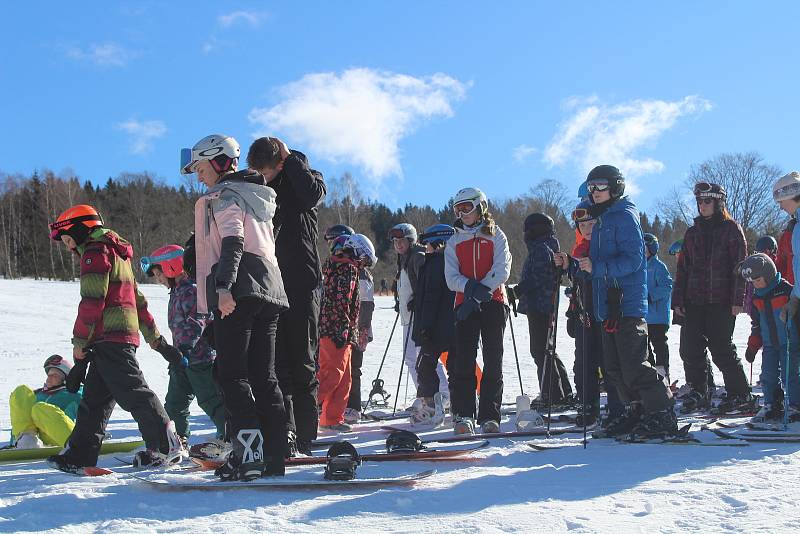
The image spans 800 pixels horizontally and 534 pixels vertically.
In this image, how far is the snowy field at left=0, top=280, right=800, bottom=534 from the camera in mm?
2943

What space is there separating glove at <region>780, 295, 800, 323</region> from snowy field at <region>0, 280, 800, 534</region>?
1209 mm

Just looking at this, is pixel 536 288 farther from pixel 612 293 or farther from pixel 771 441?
pixel 771 441

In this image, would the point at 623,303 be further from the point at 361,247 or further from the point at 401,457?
the point at 361,247

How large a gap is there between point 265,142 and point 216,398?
211 cm

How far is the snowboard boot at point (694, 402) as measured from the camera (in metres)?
6.72

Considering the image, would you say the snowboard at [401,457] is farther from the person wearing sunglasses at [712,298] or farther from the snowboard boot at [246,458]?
the person wearing sunglasses at [712,298]

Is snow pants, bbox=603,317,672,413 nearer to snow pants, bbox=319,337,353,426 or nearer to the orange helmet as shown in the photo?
snow pants, bbox=319,337,353,426

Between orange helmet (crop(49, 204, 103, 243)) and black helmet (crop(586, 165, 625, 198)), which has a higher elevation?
black helmet (crop(586, 165, 625, 198))

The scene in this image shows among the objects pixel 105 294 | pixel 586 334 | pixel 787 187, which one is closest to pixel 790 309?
pixel 787 187

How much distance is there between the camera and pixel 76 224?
14.0ft

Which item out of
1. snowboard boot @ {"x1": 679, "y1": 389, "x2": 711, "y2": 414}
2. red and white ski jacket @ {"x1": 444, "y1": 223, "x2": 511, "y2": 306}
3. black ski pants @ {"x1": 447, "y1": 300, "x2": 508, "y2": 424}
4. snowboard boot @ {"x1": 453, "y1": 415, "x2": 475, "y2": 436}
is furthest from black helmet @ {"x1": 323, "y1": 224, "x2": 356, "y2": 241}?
snowboard boot @ {"x1": 679, "y1": 389, "x2": 711, "y2": 414}

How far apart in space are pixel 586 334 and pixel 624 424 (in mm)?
818

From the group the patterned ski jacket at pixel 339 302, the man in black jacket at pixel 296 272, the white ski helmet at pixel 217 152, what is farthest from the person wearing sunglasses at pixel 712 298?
the white ski helmet at pixel 217 152

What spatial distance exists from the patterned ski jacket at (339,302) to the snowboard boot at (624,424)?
7.65ft
